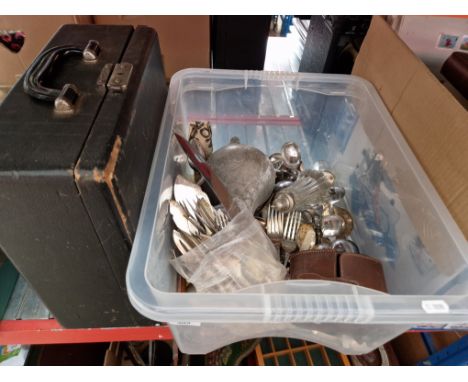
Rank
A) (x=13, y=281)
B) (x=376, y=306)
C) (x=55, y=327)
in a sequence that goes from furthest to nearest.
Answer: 1. (x=13, y=281)
2. (x=55, y=327)
3. (x=376, y=306)

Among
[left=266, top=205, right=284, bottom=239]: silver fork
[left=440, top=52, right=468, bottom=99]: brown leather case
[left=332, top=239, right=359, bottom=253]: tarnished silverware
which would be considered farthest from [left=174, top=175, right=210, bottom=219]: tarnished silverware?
[left=440, top=52, right=468, bottom=99]: brown leather case

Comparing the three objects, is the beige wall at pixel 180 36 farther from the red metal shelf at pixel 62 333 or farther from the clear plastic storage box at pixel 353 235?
the red metal shelf at pixel 62 333

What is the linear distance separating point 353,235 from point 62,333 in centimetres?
54

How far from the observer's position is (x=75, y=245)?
340 millimetres

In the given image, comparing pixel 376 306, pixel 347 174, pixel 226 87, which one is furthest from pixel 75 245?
pixel 347 174

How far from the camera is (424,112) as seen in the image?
1.58ft

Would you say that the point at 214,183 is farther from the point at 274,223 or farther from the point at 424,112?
the point at 424,112

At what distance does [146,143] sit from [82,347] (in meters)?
0.56

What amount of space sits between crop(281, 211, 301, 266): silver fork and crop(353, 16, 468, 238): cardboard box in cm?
21

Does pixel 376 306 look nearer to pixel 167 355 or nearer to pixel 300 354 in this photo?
pixel 300 354

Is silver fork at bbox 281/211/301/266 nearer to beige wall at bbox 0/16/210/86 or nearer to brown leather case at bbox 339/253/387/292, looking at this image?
brown leather case at bbox 339/253/387/292

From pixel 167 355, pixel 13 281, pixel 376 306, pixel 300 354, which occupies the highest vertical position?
pixel 376 306

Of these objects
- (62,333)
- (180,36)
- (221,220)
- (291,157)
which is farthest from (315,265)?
(180,36)

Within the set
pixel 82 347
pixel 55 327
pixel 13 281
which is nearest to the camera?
pixel 55 327
